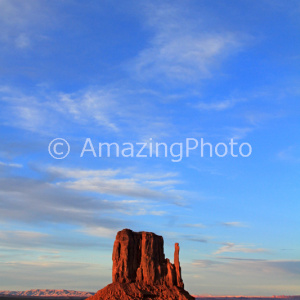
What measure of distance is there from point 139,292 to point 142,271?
864 centimetres

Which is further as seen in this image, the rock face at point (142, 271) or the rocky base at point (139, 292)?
the rock face at point (142, 271)

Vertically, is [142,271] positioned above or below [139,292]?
above

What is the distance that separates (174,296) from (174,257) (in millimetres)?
14037

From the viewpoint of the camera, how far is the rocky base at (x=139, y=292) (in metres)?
123

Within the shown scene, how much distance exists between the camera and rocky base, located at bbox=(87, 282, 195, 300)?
402ft

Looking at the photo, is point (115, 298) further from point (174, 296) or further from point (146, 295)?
point (174, 296)

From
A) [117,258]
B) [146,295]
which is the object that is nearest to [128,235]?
[117,258]

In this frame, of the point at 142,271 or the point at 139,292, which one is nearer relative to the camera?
the point at 139,292

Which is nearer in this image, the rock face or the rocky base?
the rocky base

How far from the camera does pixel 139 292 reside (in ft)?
405

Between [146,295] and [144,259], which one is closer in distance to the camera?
[146,295]

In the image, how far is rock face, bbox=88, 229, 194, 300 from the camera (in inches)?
4904

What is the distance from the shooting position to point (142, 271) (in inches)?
5167

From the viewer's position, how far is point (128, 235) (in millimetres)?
137375
